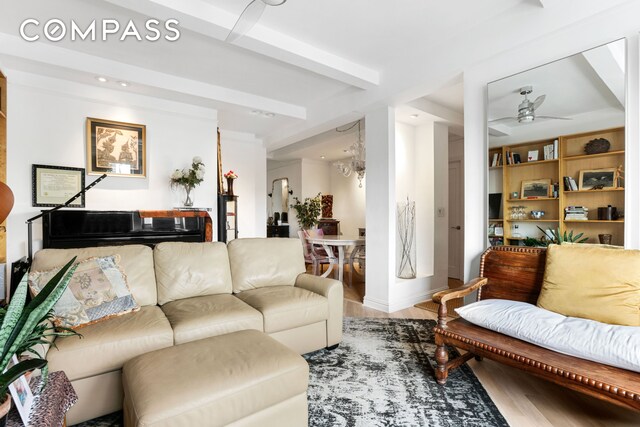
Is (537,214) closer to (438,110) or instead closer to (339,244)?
(438,110)

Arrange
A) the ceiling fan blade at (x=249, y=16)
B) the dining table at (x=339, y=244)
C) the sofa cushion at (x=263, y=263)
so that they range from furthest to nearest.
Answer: the dining table at (x=339, y=244)
the sofa cushion at (x=263, y=263)
the ceiling fan blade at (x=249, y=16)

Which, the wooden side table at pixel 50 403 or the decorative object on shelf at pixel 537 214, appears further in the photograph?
the decorative object on shelf at pixel 537 214

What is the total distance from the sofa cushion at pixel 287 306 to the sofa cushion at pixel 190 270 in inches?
9.1

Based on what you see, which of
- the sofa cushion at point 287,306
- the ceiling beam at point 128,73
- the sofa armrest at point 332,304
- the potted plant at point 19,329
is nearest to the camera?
the potted plant at point 19,329

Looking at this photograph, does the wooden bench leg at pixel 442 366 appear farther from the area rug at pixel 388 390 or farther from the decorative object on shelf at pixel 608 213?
the decorative object on shelf at pixel 608 213

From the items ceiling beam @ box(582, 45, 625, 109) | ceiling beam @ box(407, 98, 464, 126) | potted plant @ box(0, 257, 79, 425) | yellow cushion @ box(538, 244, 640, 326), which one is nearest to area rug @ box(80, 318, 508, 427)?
yellow cushion @ box(538, 244, 640, 326)

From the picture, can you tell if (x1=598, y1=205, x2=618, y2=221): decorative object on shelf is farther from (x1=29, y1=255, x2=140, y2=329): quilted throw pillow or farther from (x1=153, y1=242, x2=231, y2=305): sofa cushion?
(x1=29, y1=255, x2=140, y2=329): quilted throw pillow

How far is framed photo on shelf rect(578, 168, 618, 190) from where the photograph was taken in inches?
81.4

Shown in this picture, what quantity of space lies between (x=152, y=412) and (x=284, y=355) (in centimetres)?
60

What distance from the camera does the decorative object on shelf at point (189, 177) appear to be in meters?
4.20

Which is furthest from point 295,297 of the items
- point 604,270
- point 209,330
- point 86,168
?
point 86,168

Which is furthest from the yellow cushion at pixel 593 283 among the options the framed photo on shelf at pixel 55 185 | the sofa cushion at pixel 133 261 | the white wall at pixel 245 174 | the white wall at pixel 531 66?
the white wall at pixel 245 174

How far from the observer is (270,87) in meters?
4.18

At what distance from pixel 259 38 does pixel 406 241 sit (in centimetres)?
306
